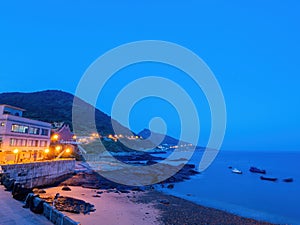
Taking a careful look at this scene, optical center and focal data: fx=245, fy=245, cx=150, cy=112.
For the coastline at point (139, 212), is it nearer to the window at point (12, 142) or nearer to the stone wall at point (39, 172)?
the stone wall at point (39, 172)

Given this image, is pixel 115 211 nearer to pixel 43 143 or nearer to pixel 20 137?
pixel 20 137

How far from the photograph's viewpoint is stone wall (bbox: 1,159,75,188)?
3073 centimetres

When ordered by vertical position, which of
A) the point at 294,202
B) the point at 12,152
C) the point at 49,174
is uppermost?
the point at 12,152

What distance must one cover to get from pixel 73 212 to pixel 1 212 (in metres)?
10.7

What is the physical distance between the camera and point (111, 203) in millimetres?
28625

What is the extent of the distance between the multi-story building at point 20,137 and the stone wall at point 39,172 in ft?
18.5

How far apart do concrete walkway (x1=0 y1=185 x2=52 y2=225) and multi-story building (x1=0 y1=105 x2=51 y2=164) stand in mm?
27182

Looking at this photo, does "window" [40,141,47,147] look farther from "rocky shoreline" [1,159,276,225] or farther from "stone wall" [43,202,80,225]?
"stone wall" [43,202,80,225]

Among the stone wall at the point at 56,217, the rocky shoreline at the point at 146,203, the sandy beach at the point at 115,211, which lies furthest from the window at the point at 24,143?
the stone wall at the point at 56,217

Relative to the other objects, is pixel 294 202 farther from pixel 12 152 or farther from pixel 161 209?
pixel 12 152

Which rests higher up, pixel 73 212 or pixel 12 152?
pixel 12 152

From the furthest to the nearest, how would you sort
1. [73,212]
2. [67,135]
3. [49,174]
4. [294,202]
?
[67,135] → [294,202] → [49,174] → [73,212]

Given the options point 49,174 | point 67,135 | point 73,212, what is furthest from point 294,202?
point 67,135

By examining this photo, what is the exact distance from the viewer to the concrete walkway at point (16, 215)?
36.9 ft
